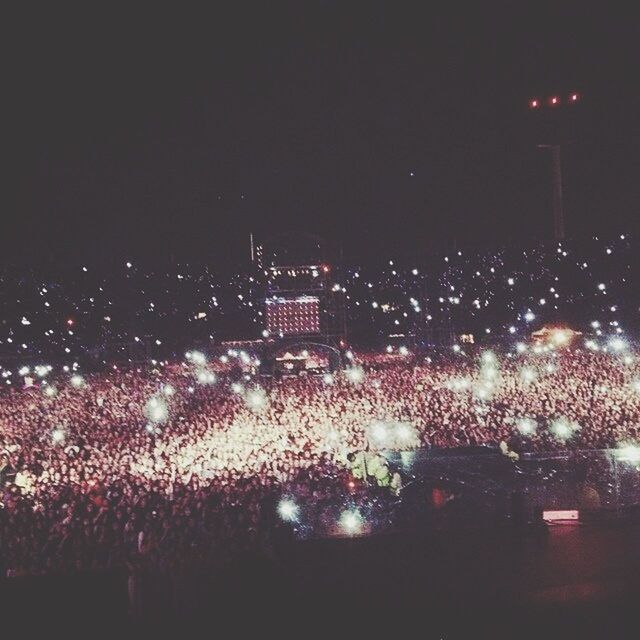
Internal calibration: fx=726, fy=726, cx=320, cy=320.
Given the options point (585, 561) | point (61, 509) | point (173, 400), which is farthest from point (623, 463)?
point (173, 400)

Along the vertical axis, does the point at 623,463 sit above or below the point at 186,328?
below

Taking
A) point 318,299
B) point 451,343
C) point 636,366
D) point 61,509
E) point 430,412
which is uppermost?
point 318,299

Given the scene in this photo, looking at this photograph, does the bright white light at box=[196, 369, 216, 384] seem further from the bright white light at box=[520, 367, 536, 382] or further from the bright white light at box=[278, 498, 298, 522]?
the bright white light at box=[278, 498, 298, 522]

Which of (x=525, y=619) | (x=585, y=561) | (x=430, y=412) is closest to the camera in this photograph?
(x=525, y=619)

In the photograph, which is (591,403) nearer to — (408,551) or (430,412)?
(430,412)

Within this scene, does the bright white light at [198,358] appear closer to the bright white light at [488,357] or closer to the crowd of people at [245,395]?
the crowd of people at [245,395]

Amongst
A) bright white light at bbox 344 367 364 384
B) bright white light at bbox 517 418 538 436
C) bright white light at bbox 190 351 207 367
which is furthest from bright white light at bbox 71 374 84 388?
bright white light at bbox 517 418 538 436

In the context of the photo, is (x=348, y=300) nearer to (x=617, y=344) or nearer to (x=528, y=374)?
(x=617, y=344)
